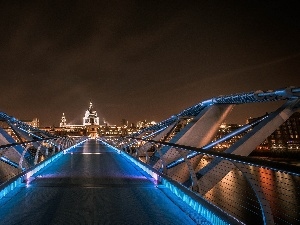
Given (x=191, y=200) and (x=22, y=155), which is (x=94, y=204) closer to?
(x=191, y=200)

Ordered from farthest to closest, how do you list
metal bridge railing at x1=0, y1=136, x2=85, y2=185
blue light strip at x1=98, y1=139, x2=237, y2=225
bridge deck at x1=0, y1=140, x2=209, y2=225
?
metal bridge railing at x1=0, y1=136, x2=85, y2=185, bridge deck at x1=0, y1=140, x2=209, y2=225, blue light strip at x1=98, y1=139, x2=237, y2=225

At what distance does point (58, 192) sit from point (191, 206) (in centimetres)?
248

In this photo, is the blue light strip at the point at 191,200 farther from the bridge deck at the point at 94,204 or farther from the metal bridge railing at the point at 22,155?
the metal bridge railing at the point at 22,155

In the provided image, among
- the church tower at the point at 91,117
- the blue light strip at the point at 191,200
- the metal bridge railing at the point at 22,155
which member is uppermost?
the church tower at the point at 91,117

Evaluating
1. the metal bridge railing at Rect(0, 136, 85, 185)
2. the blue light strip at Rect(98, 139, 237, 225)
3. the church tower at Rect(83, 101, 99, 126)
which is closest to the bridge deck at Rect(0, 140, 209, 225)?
the blue light strip at Rect(98, 139, 237, 225)

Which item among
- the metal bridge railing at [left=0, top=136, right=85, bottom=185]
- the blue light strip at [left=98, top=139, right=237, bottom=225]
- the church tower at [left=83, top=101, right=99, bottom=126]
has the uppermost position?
the church tower at [left=83, top=101, right=99, bottom=126]

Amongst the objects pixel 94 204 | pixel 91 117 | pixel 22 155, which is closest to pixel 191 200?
pixel 94 204

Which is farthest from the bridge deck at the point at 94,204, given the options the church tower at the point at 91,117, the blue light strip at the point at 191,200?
the church tower at the point at 91,117

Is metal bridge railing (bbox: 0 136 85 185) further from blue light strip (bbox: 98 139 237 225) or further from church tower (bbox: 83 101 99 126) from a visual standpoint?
church tower (bbox: 83 101 99 126)

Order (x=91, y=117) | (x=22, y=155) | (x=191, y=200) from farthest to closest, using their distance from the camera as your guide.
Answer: (x=91, y=117) < (x=22, y=155) < (x=191, y=200)

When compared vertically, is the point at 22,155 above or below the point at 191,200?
above

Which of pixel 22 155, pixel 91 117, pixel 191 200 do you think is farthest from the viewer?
pixel 91 117

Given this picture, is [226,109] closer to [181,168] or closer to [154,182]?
[181,168]

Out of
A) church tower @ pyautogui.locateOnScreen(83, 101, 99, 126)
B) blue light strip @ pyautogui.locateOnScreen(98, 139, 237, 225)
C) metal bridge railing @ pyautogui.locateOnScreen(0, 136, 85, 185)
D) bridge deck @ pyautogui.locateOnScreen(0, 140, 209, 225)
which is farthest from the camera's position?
church tower @ pyautogui.locateOnScreen(83, 101, 99, 126)
